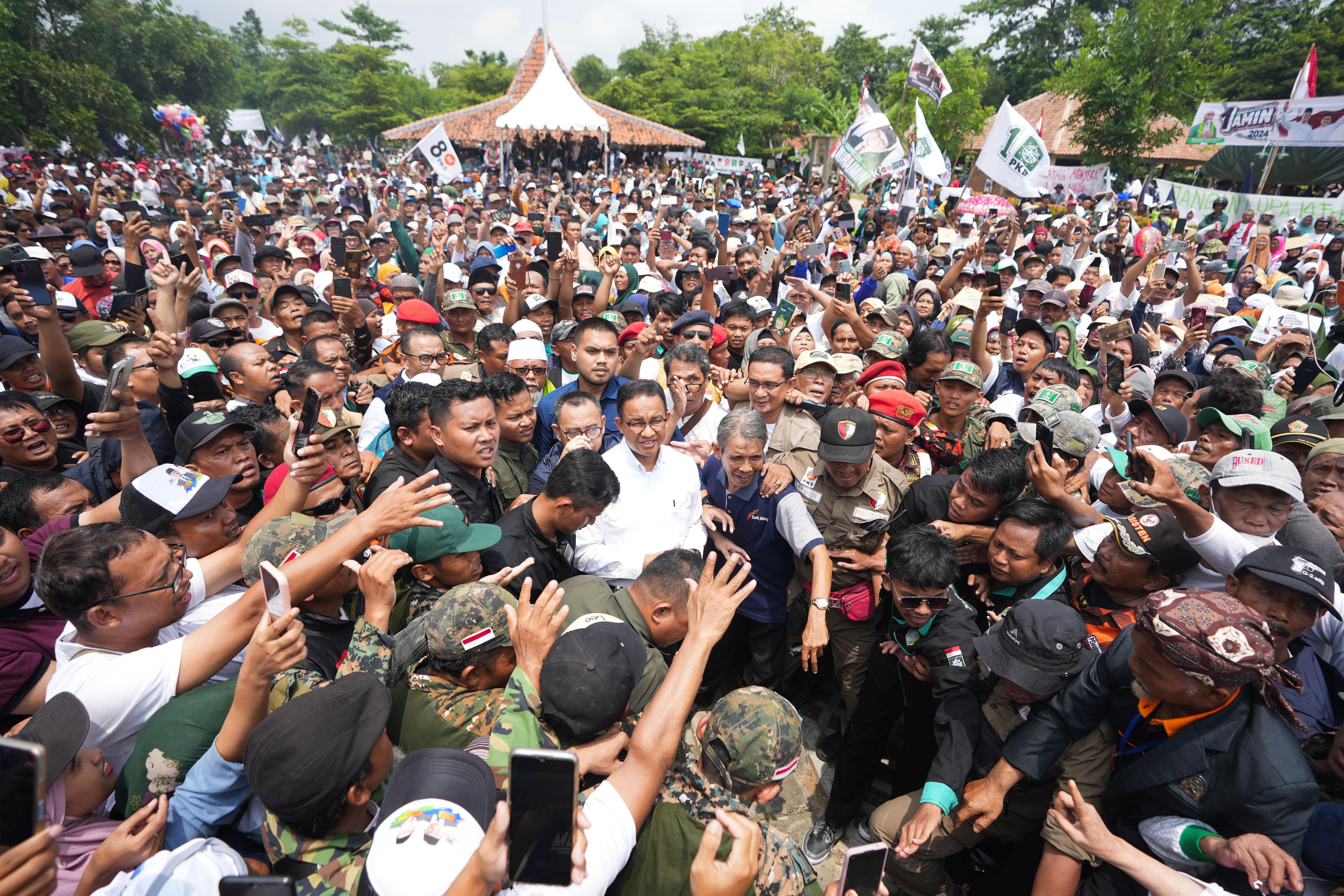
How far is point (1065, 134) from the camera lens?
30672 mm

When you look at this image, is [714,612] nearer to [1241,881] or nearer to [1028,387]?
[1241,881]

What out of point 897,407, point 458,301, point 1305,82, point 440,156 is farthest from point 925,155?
point 1305,82

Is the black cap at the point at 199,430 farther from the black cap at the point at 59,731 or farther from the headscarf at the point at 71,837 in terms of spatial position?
the headscarf at the point at 71,837

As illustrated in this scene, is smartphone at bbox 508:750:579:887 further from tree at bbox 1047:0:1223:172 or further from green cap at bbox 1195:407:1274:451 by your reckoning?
tree at bbox 1047:0:1223:172

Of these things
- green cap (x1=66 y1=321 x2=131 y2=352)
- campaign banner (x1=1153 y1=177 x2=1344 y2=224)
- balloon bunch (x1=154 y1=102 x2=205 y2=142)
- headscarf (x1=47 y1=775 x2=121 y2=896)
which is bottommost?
headscarf (x1=47 y1=775 x2=121 y2=896)

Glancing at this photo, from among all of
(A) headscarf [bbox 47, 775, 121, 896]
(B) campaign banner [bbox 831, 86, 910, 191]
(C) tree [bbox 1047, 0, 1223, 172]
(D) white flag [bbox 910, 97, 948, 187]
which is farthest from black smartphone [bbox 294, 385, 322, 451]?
(C) tree [bbox 1047, 0, 1223, 172]

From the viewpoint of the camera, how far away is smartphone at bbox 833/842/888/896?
1.58m

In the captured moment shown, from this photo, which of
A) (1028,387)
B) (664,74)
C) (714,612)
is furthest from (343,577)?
(664,74)

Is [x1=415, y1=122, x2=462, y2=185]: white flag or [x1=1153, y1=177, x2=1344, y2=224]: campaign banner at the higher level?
[x1=415, y1=122, x2=462, y2=185]: white flag

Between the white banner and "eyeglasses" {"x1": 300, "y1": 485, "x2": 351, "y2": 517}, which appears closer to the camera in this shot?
"eyeglasses" {"x1": 300, "y1": 485, "x2": 351, "y2": 517}

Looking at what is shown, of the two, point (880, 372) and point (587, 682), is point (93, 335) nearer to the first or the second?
A: point (587, 682)

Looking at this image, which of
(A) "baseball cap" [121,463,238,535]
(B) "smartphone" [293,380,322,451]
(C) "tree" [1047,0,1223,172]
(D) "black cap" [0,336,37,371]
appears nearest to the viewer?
(A) "baseball cap" [121,463,238,535]

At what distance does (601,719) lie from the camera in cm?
191

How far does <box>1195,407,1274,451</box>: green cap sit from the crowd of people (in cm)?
3
